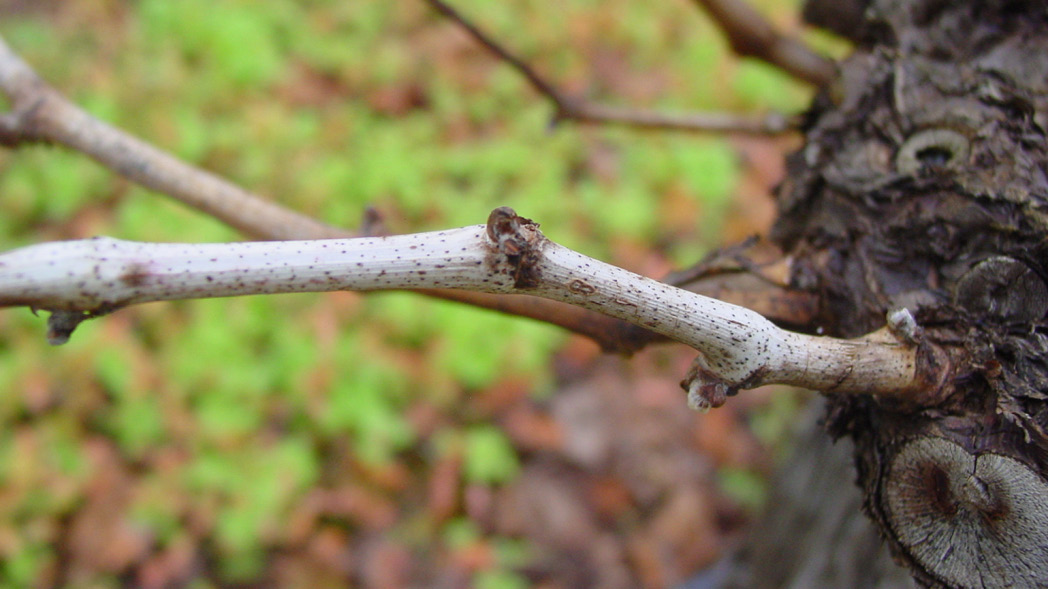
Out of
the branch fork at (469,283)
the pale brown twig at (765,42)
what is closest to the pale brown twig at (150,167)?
the branch fork at (469,283)

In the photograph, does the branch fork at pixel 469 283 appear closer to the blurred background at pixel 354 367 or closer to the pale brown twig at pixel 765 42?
the pale brown twig at pixel 765 42

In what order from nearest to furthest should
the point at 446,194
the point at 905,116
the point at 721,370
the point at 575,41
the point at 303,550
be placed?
the point at 721,370
the point at 905,116
the point at 303,550
the point at 446,194
the point at 575,41

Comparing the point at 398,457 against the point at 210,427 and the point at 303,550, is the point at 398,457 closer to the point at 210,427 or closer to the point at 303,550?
the point at 303,550

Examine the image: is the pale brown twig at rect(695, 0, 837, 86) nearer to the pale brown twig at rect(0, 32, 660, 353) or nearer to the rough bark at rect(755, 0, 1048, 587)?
the rough bark at rect(755, 0, 1048, 587)

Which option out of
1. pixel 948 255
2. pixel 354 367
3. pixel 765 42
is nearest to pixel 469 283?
pixel 948 255

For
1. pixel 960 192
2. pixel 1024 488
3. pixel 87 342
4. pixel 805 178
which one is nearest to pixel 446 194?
pixel 87 342
